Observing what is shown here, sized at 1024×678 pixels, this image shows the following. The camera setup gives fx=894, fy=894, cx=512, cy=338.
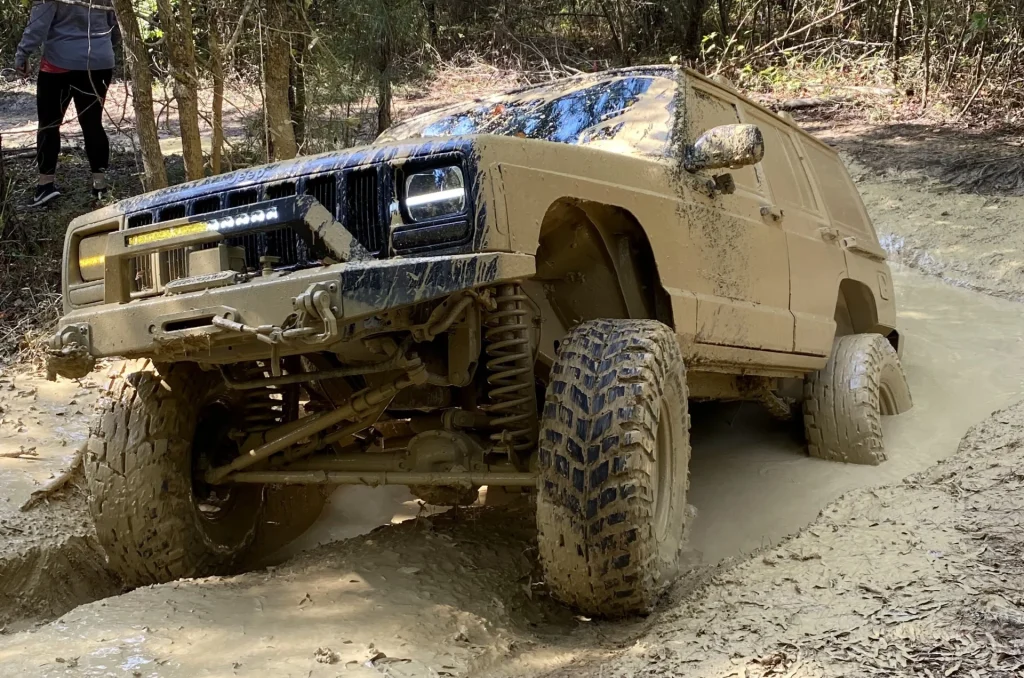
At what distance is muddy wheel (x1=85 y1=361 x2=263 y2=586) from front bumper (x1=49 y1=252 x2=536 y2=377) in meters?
0.62

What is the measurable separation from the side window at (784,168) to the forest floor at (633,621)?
1391mm

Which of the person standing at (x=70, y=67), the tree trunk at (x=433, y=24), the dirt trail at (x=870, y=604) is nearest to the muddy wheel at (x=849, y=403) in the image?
the dirt trail at (x=870, y=604)

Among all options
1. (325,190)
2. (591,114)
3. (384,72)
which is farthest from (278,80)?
(325,190)

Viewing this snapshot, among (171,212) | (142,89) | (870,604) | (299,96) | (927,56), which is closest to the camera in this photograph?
(870,604)

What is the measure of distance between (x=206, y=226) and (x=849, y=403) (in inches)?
136

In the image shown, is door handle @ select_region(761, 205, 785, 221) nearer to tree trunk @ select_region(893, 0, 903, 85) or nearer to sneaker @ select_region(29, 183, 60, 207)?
sneaker @ select_region(29, 183, 60, 207)

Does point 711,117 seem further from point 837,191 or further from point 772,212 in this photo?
point 837,191

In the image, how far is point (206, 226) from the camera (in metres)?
2.75

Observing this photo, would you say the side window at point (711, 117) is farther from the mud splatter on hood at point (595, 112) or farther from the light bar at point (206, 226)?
the light bar at point (206, 226)

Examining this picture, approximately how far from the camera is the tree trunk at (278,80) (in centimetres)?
664

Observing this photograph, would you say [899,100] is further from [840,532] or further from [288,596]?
[288,596]

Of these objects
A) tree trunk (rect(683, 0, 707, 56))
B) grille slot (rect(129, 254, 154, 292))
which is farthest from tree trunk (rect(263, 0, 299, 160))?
tree trunk (rect(683, 0, 707, 56))

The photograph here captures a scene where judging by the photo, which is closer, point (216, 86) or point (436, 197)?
point (436, 197)

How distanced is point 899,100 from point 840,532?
11035mm
